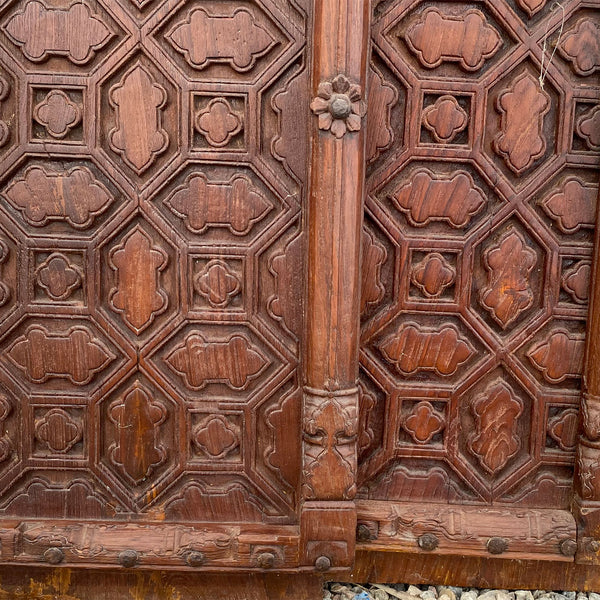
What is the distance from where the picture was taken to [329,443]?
5.30 feet

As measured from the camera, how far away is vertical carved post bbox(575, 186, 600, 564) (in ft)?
5.49

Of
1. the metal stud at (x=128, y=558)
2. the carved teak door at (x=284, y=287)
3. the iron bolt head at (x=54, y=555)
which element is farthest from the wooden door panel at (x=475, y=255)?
the iron bolt head at (x=54, y=555)

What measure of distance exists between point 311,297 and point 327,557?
803 millimetres

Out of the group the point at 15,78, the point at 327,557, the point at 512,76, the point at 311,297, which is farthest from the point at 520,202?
the point at 15,78

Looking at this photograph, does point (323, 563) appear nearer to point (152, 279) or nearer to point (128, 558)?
point (128, 558)

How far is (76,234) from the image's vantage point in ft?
5.59

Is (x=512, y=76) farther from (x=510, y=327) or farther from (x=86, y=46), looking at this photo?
(x=86, y=46)

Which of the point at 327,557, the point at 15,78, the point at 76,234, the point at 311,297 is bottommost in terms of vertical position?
the point at 327,557

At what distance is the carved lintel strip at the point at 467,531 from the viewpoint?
1723mm

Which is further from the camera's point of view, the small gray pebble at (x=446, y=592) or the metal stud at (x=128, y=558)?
the small gray pebble at (x=446, y=592)

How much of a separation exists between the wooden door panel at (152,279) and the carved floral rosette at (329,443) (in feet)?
0.46

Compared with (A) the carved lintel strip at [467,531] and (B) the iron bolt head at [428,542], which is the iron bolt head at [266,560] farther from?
(B) the iron bolt head at [428,542]

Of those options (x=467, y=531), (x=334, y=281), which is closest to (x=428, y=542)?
(x=467, y=531)

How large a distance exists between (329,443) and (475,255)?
75 centimetres
